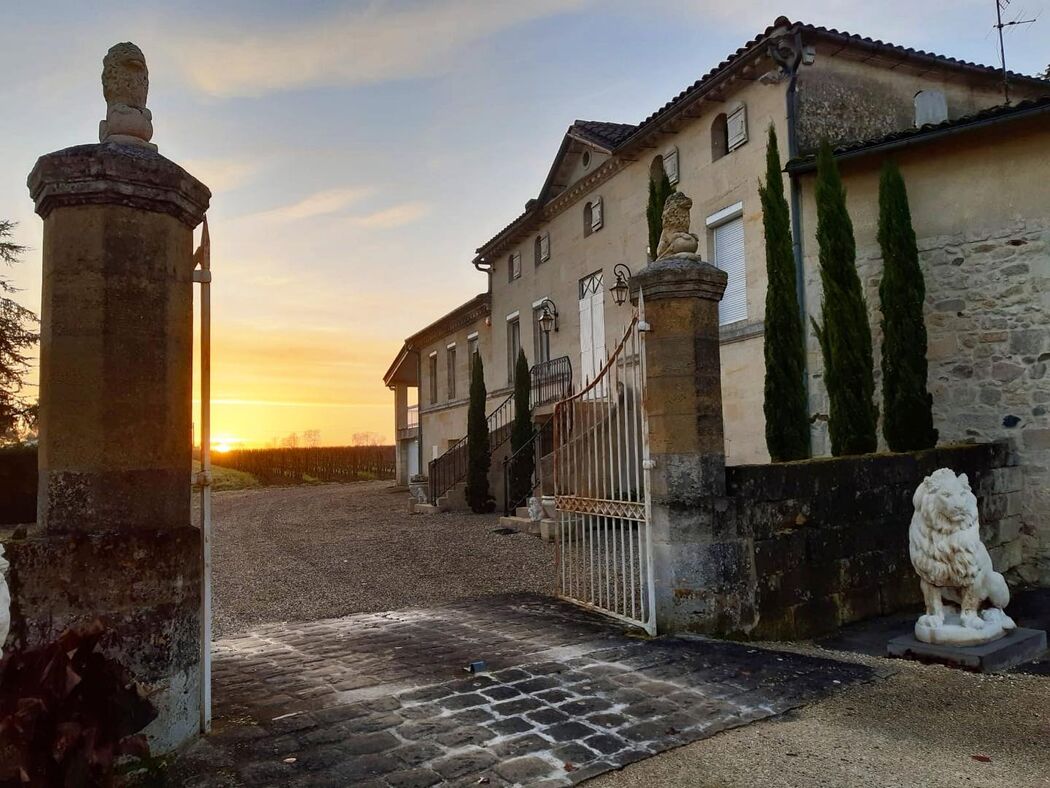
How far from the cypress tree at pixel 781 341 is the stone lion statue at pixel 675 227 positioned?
4188mm

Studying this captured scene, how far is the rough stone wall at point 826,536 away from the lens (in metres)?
5.23

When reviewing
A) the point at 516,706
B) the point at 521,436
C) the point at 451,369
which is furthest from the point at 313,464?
the point at 516,706

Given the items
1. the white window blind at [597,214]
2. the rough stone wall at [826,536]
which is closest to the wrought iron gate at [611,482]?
the rough stone wall at [826,536]

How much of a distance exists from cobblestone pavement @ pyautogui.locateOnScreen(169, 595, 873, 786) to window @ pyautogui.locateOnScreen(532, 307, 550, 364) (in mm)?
12753

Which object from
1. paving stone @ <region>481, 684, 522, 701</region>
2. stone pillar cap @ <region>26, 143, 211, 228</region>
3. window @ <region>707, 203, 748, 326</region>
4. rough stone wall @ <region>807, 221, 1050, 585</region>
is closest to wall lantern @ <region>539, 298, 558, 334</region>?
window @ <region>707, 203, 748, 326</region>

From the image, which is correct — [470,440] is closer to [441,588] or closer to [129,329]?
[441,588]

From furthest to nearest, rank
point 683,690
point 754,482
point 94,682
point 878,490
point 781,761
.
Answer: point 878,490 → point 754,482 → point 683,690 → point 781,761 → point 94,682

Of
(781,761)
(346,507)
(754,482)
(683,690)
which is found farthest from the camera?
(346,507)

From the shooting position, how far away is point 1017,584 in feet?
25.2

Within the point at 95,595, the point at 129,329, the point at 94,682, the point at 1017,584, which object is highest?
the point at 129,329

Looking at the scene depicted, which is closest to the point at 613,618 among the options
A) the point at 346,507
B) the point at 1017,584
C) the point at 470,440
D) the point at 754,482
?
the point at 754,482

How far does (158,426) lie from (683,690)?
10.1 feet

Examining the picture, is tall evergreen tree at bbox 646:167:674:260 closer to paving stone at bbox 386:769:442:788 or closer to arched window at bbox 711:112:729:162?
arched window at bbox 711:112:729:162

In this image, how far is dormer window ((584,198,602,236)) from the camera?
616 inches
